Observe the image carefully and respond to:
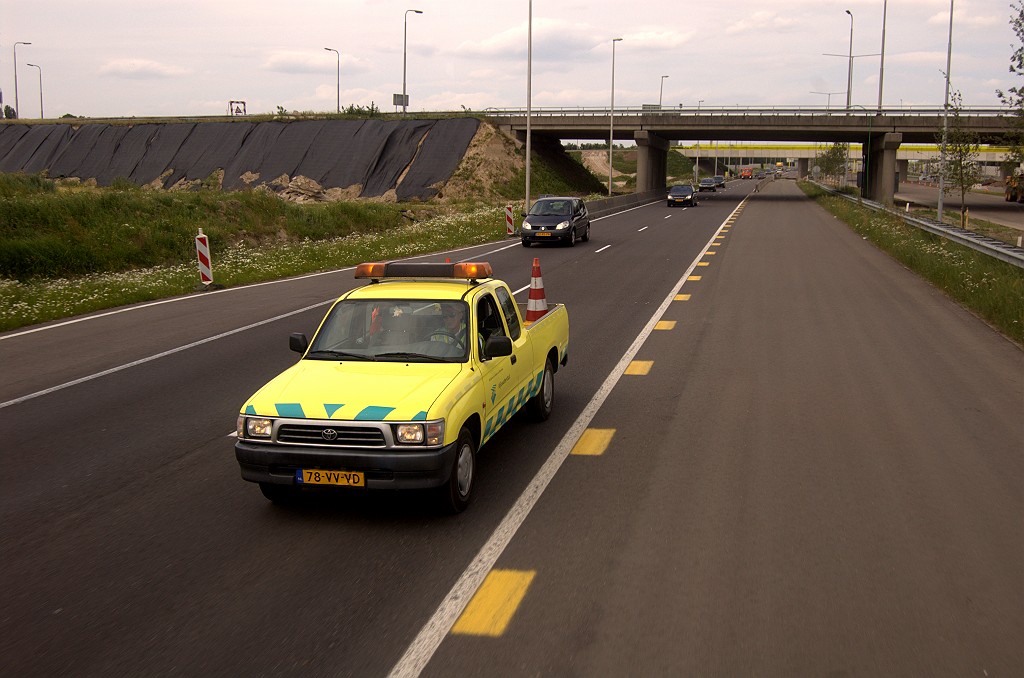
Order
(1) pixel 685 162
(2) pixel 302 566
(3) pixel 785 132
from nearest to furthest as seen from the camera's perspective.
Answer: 1. (2) pixel 302 566
2. (3) pixel 785 132
3. (1) pixel 685 162

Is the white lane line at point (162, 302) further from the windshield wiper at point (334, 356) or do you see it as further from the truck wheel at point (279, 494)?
the truck wheel at point (279, 494)

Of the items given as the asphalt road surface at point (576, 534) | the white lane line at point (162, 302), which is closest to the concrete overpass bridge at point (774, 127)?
the white lane line at point (162, 302)

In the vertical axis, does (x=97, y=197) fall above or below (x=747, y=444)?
above

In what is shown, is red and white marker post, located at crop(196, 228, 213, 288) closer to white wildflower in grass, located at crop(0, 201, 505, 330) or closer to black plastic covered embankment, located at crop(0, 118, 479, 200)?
white wildflower in grass, located at crop(0, 201, 505, 330)

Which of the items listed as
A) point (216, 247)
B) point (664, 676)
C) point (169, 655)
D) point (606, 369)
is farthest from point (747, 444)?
point (216, 247)

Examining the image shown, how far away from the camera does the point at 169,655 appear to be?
4.42m

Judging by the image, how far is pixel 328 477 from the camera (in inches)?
232

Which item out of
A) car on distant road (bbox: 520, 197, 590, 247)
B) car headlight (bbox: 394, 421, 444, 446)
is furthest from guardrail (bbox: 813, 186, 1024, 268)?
car headlight (bbox: 394, 421, 444, 446)

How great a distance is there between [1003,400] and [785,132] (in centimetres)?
6074

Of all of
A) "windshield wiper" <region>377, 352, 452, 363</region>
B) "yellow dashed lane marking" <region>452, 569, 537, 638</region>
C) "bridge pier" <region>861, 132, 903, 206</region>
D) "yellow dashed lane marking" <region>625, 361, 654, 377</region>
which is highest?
"bridge pier" <region>861, 132, 903, 206</region>

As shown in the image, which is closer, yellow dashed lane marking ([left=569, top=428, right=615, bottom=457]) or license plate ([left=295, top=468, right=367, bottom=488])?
license plate ([left=295, top=468, right=367, bottom=488])

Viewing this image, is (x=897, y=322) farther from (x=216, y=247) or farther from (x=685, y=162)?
(x=685, y=162)

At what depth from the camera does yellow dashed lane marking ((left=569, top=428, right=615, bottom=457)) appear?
7.71 metres

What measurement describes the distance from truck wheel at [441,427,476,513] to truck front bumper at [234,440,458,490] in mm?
183
